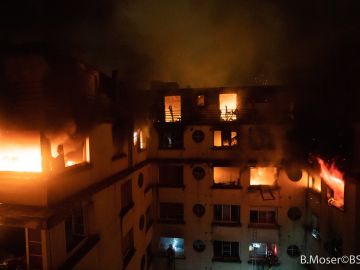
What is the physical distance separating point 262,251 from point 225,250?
3182mm

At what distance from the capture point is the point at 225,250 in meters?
19.5

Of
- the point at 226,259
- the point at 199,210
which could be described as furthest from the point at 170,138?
the point at 226,259

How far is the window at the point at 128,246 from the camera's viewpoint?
13782 millimetres

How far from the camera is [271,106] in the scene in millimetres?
18828

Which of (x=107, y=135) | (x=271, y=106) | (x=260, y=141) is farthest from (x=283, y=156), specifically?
(x=107, y=135)

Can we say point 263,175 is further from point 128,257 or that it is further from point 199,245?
point 128,257

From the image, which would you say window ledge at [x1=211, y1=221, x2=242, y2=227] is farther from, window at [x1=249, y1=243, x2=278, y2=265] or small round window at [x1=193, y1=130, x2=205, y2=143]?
small round window at [x1=193, y1=130, x2=205, y2=143]

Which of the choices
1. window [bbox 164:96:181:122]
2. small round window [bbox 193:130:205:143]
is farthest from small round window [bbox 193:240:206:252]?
window [bbox 164:96:181:122]

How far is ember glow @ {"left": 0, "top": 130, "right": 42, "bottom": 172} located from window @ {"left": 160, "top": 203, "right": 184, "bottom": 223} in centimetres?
1399

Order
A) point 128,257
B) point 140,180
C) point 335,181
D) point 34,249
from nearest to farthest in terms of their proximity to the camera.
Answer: point 34,249 → point 335,181 → point 128,257 → point 140,180

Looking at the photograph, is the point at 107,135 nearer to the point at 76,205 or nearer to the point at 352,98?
the point at 76,205

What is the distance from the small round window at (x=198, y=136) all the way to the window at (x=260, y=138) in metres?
4.04

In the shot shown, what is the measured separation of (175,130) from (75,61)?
11.0 meters

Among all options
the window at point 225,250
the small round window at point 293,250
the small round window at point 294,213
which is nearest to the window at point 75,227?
the window at point 225,250
